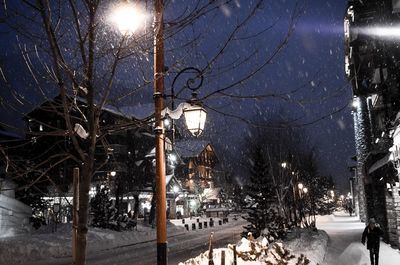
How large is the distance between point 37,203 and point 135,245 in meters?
9.29

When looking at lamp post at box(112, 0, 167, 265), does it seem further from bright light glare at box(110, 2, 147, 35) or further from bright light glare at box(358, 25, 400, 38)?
bright light glare at box(358, 25, 400, 38)

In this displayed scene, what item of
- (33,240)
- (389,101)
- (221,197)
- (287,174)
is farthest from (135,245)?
(221,197)

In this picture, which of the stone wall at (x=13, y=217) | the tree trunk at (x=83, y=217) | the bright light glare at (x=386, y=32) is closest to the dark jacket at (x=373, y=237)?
the bright light glare at (x=386, y=32)

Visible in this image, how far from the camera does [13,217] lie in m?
27.9

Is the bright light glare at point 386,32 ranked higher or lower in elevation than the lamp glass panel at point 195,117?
higher

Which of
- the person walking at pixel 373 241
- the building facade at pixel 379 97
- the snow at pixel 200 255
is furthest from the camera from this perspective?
the building facade at pixel 379 97

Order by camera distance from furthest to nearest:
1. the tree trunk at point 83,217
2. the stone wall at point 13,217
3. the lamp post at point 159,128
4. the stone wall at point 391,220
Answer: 1. the stone wall at point 13,217
2. the stone wall at point 391,220
3. the lamp post at point 159,128
4. the tree trunk at point 83,217

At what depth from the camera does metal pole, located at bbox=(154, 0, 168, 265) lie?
637 centimetres

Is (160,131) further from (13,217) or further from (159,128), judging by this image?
(13,217)

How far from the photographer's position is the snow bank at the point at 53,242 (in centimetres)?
1958

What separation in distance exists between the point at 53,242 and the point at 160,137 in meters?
19.0

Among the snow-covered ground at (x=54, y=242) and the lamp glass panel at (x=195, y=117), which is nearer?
the lamp glass panel at (x=195, y=117)

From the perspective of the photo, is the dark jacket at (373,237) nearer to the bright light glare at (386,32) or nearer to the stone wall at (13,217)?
the bright light glare at (386,32)

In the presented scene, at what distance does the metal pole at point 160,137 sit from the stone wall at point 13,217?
23.3 metres
